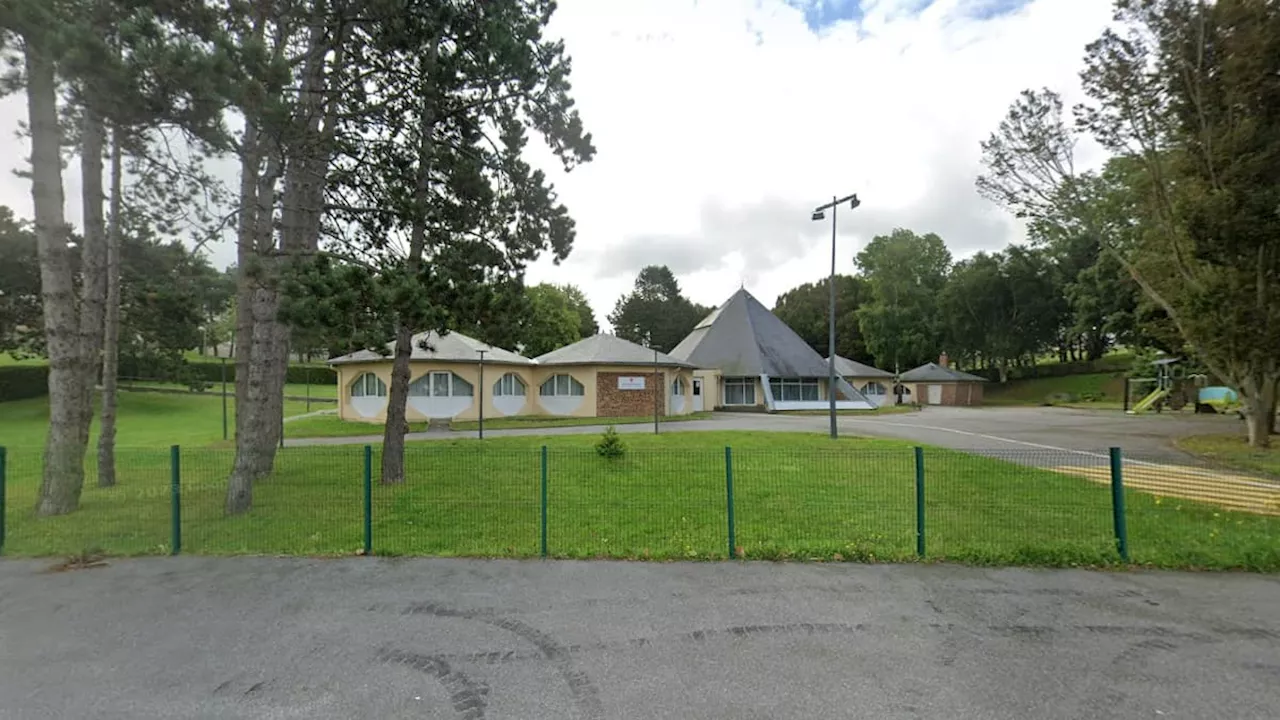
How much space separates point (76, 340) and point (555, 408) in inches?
823

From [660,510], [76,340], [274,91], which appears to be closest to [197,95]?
[274,91]

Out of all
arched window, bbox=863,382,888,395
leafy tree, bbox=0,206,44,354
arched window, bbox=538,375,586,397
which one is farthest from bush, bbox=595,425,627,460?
arched window, bbox=863,382,888,395

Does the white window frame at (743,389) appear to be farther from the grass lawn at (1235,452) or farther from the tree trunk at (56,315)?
the tree trunk at (56,315)

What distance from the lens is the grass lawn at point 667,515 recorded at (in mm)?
6488

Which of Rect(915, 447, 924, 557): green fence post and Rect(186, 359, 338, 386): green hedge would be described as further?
Rect(186, 359, 338, 386): green hedge

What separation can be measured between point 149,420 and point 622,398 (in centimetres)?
2526

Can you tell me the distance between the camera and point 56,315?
865 centimetres

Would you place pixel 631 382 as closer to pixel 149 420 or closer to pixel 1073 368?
pixel 149 420

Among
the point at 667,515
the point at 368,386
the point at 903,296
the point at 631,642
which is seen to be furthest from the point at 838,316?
the point at 631,642

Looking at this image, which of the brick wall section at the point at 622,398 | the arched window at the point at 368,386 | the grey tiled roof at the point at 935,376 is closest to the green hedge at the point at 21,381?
the arched window at the point at 368,386

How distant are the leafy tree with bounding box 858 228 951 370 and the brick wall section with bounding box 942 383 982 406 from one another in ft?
31.1

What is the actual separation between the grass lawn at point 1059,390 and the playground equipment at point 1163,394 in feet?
34.8

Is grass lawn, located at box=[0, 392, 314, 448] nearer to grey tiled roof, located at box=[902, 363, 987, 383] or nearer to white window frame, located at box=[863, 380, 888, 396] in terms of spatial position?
white window frame, located at box=[863, 380, 888, 396]

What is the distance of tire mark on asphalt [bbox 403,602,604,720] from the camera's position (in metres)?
3.51
